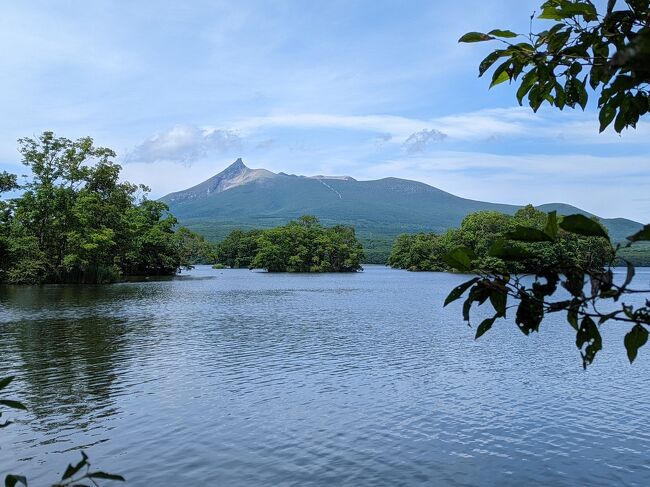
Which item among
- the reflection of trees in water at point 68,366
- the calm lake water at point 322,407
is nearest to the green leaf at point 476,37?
the calm lake water at point 322,407

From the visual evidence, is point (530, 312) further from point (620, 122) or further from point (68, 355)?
point (68, 355)

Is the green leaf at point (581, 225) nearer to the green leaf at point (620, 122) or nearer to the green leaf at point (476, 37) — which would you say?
the green leaf at point (476, 37)

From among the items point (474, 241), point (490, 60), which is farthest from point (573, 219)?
point (474, 241)

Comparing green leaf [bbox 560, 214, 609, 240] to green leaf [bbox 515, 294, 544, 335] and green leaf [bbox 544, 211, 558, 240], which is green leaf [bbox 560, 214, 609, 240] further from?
green leaf [bbox 515, 294, 544, 335]

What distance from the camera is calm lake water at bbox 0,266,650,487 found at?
11109 mm

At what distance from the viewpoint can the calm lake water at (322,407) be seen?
11.1m

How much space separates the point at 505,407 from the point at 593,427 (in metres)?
2.42

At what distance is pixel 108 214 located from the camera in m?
73.3

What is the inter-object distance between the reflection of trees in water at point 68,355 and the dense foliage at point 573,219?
43.9 feet

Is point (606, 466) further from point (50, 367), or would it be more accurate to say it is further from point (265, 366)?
point (50, 367)

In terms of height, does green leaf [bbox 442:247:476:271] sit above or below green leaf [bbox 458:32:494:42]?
below

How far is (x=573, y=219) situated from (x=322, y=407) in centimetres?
1424

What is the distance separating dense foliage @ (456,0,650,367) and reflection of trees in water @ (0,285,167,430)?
13378mm

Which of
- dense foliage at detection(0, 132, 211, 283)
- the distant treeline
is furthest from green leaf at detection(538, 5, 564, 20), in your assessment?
the distant treeline
